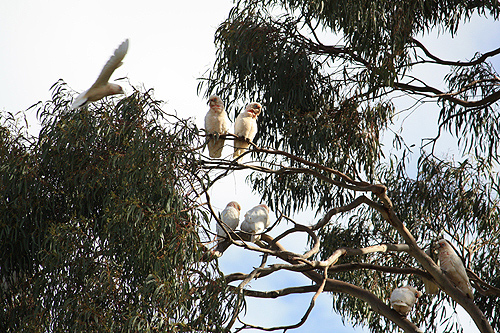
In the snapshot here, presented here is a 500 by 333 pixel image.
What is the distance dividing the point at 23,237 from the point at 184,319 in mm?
1088

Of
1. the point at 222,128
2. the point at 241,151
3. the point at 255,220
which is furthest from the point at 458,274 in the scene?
the point at 222,128

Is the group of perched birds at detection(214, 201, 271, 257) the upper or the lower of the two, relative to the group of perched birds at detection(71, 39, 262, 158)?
lower

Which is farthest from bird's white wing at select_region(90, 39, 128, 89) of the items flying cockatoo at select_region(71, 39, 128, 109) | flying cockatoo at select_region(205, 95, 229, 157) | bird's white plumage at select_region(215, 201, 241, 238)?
bird's white plumage at select_region(215, 201, 241, 238)

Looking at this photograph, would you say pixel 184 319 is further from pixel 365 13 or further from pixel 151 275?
pixel 365 13

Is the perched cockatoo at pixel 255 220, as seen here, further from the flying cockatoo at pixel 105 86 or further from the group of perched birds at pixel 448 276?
the flying cockatoo at pixel 105 86

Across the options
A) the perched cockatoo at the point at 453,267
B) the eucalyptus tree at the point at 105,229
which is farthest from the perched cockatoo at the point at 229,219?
the perched cockatoo at the point at 453,267

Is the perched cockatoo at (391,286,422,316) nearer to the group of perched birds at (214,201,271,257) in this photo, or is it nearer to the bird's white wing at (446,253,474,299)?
the bird's white wing at (446,253,474,299)

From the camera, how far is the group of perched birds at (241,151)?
407cm

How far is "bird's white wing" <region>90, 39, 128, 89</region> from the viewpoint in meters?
3.95

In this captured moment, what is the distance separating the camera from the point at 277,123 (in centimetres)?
542

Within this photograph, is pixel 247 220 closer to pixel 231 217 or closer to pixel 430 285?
pixel 231 217

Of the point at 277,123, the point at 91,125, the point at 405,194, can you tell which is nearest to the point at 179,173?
the point at 91,125

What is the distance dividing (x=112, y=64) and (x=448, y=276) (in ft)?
10.0

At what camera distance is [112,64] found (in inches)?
159
